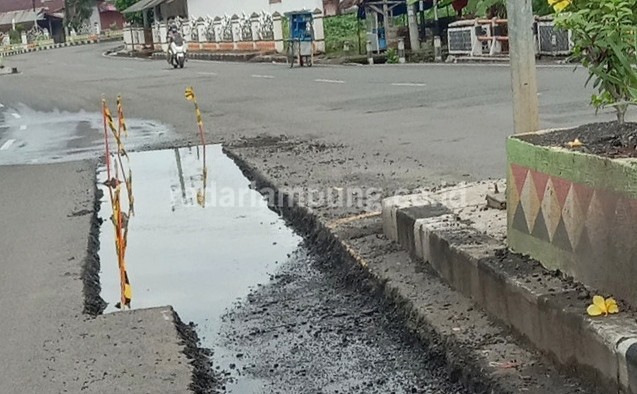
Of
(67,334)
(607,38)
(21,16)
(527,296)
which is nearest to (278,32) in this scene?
(67,334)

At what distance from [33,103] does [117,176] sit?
55.5 feet

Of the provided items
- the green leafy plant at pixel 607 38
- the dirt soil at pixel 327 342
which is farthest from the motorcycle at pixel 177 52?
the green leafy plant at pixel 607 38

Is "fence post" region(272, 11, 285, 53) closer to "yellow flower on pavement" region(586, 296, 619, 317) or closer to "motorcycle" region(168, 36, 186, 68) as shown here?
"motorcycle" region(168, 36, 186, 68)

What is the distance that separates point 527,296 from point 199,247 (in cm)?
433

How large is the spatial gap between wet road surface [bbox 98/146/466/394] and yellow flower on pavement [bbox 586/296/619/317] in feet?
2.91

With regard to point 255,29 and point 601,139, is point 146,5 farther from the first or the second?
point 601,139

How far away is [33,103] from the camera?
28.9 metres

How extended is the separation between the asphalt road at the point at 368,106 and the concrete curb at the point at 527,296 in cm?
364

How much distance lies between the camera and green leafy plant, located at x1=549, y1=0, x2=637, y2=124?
5.08 metres

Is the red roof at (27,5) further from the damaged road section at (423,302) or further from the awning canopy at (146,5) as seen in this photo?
the damaged road section at (423,302)

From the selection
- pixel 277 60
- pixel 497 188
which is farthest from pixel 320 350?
pixel 277 60

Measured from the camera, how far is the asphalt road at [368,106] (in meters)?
12.5

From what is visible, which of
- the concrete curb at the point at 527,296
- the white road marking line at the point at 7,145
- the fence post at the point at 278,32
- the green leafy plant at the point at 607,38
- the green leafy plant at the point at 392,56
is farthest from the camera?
the fence post at the point at 278,32

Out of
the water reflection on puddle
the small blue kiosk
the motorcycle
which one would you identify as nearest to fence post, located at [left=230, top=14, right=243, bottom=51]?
the motorcycle
